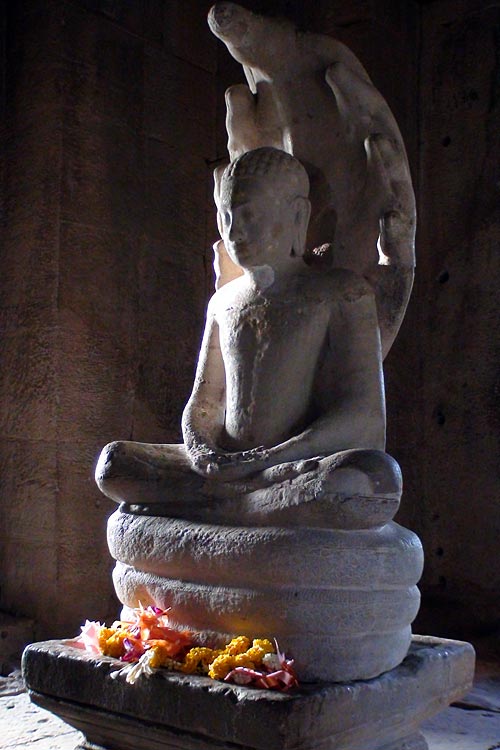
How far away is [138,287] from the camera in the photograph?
4594 millimetres

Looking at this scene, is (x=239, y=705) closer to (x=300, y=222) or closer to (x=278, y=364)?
(x=278, y=364)

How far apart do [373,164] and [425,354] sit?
6.41 ft

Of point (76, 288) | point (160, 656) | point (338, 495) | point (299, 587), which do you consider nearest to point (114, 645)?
point (160, 656)

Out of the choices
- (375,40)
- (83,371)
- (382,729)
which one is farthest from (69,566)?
(375,40)

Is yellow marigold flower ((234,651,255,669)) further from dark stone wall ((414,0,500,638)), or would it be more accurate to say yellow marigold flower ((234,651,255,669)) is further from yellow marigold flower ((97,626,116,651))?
dark stone wall ((414,0,500,638))

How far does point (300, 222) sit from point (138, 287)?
206cm

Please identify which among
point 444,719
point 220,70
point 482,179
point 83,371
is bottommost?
point 444,719

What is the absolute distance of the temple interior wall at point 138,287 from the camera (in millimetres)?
4223

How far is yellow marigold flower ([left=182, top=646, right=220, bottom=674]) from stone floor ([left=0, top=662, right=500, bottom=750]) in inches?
41.5

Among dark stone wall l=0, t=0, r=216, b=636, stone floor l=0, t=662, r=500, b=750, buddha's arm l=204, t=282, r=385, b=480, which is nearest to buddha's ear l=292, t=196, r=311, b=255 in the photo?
buddha's arm l=204, t=282, r=385, b=480

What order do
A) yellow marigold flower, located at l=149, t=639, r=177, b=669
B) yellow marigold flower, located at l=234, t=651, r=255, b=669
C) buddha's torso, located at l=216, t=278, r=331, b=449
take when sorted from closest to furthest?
1. yellow marigold flower, located at l=234, t=651, r=255, b=669
2. yellow marigold flower, located at l=149, t=639, r=177, b=669
3. buddha's torso, located at l=216, t=278, r=331, b=449

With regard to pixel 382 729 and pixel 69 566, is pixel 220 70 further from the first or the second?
pixel 382 729

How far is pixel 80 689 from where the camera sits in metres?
2.29

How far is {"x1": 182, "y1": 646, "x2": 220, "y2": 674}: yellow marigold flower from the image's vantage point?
216 centimetres
